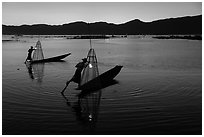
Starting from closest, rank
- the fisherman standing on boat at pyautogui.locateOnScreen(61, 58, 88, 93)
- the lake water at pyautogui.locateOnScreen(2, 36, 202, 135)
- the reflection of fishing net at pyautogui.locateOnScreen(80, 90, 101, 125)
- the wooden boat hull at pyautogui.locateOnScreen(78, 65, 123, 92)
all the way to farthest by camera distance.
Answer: the lake water at pyautogui.locateOnScreen(2, 36, 202, 135), the reflection of fishing net at pyautogui.locateOnScreen(80, 90, 101, 125), the fisherman standing on boat at pyautogui.locateOnScreen(61, 58, 88, 93), the wooden boat hull at pyautogui.locateOnScreen(78, 65, 123, 92)

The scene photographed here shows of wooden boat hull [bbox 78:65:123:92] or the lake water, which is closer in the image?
the lake water

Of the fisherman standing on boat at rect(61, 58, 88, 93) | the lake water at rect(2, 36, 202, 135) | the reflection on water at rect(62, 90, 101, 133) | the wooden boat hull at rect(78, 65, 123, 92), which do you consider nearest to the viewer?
the lake water at rect(2, 36, 202, 135)

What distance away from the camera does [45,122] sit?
8570 millimetres

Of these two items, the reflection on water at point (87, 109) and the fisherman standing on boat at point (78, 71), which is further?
the fisherman standing on boat at point (78, 71)

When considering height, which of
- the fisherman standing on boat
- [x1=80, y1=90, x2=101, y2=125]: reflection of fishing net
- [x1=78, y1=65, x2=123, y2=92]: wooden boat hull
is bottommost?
[x1=80, y1=90, x2=101, y2=125]: reflection of fishing net

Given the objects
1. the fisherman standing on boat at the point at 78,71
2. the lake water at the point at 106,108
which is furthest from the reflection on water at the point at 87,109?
the fisherman standing on boat at the point at 78,71

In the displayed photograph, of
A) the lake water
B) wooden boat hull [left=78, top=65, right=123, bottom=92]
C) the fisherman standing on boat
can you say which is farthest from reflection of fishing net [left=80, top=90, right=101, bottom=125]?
the fisherman standing on boat

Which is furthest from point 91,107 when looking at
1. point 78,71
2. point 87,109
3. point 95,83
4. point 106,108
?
point 95,83

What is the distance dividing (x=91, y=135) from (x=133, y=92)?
5495 mm

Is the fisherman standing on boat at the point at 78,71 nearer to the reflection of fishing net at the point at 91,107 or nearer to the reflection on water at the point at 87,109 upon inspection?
the reflection on water at the point at 87,109

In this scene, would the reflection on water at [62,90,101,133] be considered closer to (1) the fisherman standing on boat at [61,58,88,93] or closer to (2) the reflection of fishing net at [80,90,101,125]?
(2) the reflection of fishing net at [80,90,101,125]

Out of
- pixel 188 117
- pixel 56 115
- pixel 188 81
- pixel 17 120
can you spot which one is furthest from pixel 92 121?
pixel 188 81

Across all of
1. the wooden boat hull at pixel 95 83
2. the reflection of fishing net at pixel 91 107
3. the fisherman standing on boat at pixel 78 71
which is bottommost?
the reflection of fishing net at pixel 91 107

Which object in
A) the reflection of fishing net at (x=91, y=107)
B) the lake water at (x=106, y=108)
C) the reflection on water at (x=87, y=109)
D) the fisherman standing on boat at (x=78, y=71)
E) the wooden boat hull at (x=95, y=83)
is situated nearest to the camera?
the lake water at (x=106, y=108)
